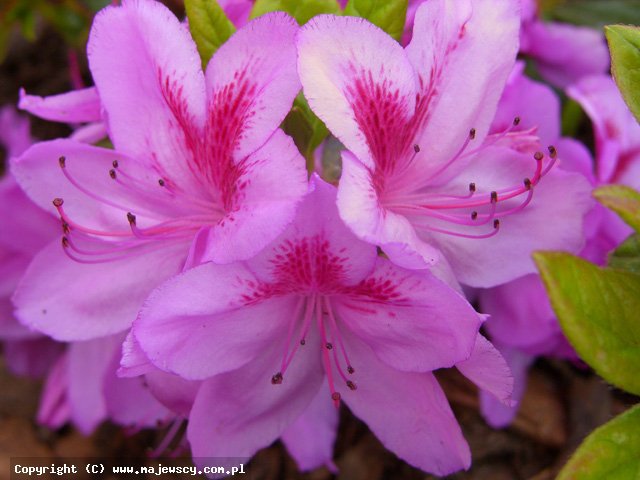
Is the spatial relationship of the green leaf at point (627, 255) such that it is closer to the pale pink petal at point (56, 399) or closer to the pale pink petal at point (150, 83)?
the pale pink petal at point (150, 83)

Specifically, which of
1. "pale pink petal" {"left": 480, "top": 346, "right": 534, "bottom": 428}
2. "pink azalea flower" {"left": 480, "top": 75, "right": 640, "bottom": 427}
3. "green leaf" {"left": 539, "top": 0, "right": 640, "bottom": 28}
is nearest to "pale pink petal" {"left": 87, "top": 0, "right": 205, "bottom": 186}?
"pink azalea flower" {"left": 480, "top": 75, "right": 640, "bottom": 427}

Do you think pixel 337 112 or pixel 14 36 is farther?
pixel 14 36

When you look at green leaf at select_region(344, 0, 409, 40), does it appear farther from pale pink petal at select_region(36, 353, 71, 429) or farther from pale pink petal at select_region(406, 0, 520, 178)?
pale pink petal at select_region(36, 353, 71, 429)

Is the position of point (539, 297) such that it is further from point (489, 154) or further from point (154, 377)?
point (154, 377)

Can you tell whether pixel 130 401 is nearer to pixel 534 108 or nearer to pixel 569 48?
pixel 534 108

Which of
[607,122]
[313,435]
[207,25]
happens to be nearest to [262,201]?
[207,25]

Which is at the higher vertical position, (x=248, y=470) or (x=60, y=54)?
(x=60, y=54)

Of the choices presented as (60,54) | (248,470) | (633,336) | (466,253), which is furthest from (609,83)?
(60,54)
